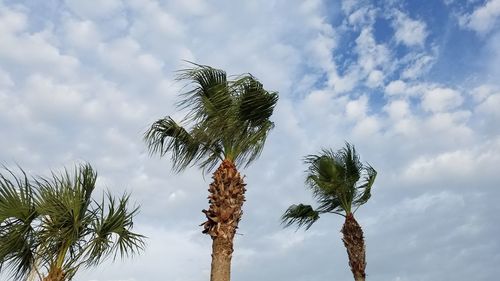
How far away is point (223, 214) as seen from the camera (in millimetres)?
10148

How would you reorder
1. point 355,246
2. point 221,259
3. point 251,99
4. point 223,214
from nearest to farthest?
point 221,259 < point 223,214 < point 251,99 < point 355,246

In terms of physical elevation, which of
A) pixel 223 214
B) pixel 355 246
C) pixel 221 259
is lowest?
pixel 221 259

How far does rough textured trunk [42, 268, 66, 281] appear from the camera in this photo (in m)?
9.80

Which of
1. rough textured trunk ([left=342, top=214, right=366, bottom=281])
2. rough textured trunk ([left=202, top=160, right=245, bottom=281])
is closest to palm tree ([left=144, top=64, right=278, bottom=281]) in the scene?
rough textured trunk ([left=202, top=160, right=245, bottom=281])

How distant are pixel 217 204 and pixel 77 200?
123 inches

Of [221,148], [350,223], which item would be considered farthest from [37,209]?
[350,223]

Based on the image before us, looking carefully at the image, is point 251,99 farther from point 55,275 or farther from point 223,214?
point 55,275

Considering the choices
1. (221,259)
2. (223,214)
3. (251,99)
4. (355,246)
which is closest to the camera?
(221,259)

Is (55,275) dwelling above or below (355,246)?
below

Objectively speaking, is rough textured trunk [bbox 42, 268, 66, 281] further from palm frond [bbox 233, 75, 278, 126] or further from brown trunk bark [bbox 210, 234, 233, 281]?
palm frond [bbox 233, 75, 278, 126]

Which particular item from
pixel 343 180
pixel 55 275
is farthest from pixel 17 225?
pixel 343 180

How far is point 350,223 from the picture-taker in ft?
56.9

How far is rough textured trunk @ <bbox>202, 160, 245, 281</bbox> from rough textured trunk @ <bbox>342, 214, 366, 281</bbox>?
7.92 metres

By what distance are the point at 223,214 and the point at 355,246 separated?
856 cm
